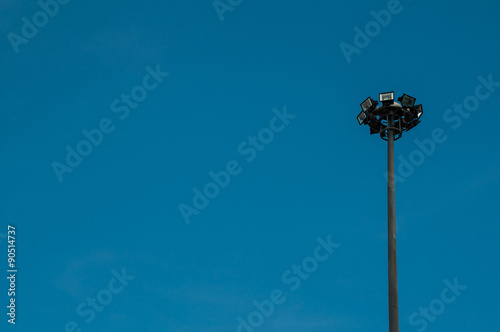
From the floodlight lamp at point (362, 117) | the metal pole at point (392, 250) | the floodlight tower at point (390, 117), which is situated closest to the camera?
the metal pole at point (392, 250)

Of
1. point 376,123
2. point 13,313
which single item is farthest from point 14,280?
point 376,123

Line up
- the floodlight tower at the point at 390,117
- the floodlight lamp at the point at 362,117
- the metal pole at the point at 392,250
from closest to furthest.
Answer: the metal pole at the point at 392,250
the floodlight tower at the point at 390,117
the floodlight lamp at the point at 362,117

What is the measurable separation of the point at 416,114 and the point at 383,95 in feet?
5.28

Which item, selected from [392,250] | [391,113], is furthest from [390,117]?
[392,250]

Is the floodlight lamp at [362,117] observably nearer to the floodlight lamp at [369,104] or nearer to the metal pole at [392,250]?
the floodlight lamp at [369,104]

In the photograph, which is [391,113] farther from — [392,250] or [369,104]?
[392,250]

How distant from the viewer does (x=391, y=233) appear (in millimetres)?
22656

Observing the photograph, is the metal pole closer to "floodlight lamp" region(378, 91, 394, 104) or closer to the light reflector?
"floodlight lamp" region(378, 91, 394, 104)

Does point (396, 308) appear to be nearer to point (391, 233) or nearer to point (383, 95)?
point (391, 233)

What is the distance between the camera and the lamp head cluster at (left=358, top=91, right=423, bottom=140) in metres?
24.9

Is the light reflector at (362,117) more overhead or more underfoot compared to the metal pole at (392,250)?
more overhead

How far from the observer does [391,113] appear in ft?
82.1

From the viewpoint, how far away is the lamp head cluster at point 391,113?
2492cm

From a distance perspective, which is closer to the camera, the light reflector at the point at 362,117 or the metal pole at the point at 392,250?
the metal pole at the point at 392,250
